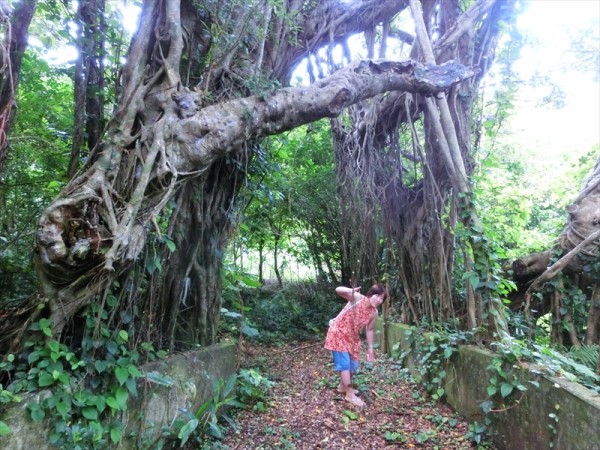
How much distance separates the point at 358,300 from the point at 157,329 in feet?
6.96

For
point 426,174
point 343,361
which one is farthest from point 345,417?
point 426,174

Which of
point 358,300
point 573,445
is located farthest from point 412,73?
point 573,445

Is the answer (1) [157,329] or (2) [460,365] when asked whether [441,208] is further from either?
(1) [157,329]

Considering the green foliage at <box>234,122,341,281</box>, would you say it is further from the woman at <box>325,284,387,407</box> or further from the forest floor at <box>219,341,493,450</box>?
the forest floor at <box>219,341,493,450</box>

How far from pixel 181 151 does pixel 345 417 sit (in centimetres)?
278

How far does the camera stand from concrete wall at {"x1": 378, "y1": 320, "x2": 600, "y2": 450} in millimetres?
2355

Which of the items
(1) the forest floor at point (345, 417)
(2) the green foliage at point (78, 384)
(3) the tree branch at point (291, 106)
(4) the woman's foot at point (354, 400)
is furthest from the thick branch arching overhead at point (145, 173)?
(4) the woman's foot at point (354, 400)

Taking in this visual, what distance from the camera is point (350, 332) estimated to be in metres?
4.41

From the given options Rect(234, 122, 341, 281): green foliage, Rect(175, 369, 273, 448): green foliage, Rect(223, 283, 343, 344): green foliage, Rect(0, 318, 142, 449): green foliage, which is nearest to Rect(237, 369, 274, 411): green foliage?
Rect(175, 369, 273, 448): green foliage

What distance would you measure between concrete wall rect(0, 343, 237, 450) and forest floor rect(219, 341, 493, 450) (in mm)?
443

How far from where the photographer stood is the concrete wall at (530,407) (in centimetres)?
236

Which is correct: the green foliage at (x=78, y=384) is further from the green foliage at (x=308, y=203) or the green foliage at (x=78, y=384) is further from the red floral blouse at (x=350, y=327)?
the green foliage at (x=308, y=203)

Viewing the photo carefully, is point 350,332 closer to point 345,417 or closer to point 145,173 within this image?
point 345,417

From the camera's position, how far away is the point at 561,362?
293cm
